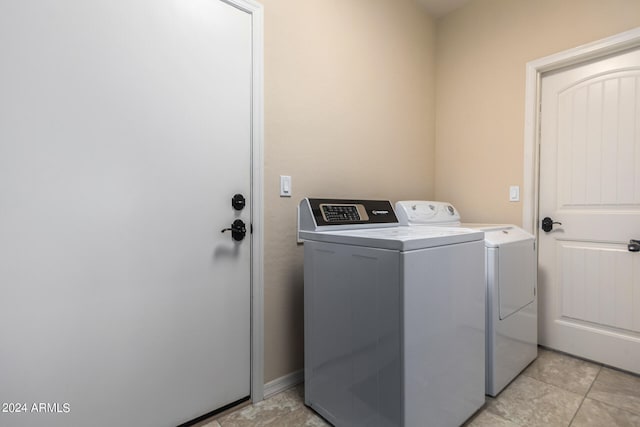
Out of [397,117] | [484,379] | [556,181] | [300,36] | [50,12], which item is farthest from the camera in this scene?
[397,117]

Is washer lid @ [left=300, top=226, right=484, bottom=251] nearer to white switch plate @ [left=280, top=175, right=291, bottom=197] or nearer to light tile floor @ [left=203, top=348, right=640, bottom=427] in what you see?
white switch plate @ [left=280, top=175, right=291, bottom=197]

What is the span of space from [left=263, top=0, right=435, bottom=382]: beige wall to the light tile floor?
0.21 m

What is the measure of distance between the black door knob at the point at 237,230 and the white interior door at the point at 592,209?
2.13 meters

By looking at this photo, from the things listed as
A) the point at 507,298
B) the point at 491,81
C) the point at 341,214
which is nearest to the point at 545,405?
the point at 507,298

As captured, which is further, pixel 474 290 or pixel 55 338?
pixel 474 290

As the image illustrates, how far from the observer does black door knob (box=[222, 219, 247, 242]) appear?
5.06 ft

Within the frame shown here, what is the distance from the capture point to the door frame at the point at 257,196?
161 cm

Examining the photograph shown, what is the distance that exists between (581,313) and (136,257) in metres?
2.69

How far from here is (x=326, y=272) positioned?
1461 mm

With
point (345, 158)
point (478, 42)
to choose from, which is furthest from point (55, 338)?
point (478, 42)

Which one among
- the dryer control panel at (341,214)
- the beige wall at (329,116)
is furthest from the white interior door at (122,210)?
the dryer control panel at (341,214)

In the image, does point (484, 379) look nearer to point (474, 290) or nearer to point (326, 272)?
point (474, 290)

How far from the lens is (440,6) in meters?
2.63

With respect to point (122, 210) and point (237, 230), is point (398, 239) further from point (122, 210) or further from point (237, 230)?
point (122, 210)
